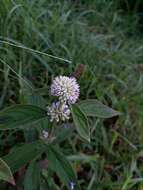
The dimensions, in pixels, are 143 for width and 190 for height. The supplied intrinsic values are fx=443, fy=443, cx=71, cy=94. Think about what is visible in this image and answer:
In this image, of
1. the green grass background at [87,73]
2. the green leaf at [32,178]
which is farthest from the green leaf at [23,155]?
the green grass background at [87,73]

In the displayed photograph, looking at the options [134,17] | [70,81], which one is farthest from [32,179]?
[134,17]

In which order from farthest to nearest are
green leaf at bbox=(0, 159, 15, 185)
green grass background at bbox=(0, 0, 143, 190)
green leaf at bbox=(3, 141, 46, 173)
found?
green grass background at bbox=(0, 0, 143, 190)
green leaf at bbox=(3, 141, 46, 173)
green leaf at bbox=(0, 159, 15, 185)

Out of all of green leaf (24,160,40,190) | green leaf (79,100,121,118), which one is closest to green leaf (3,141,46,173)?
green leaf (24,160,40,190)

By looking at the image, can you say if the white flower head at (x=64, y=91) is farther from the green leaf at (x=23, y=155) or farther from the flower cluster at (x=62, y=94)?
the green leaf at (x=23, y=155)

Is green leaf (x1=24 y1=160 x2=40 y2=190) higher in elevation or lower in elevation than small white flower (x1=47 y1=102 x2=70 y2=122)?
lower

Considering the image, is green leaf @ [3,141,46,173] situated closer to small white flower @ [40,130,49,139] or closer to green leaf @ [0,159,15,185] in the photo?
small white flower @ [40,130,49,139]

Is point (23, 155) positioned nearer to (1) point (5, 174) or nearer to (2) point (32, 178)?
(2) point (32, 178)
